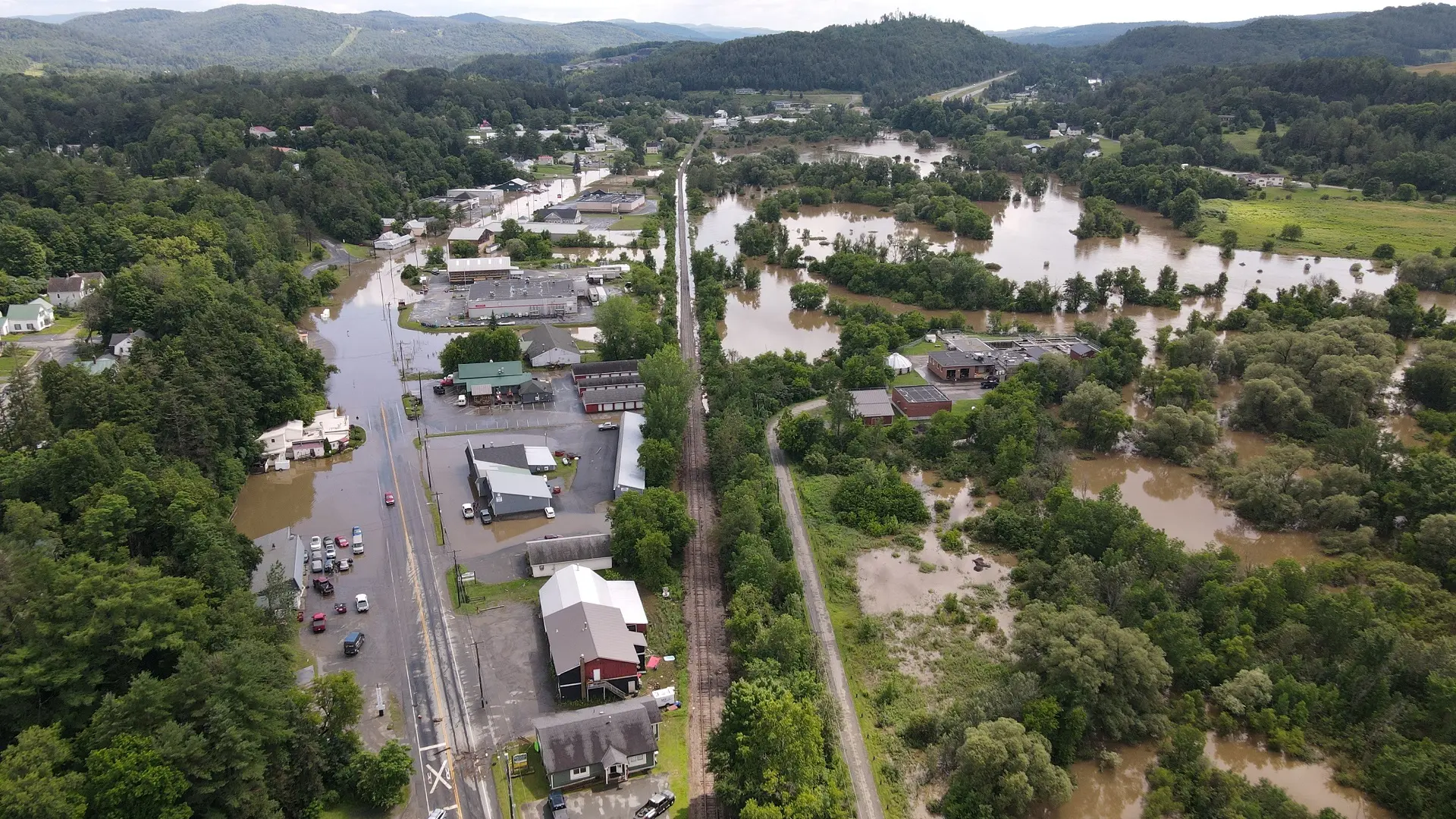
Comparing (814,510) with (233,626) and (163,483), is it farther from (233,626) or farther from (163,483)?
(163,483)

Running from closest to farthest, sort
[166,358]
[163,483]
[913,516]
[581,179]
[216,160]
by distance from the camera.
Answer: [163,483] < [913,516] < [166,358] < [216,160] < [581,179]

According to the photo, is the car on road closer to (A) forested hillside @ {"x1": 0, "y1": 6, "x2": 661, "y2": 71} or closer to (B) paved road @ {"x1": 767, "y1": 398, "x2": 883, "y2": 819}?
(B) paved road @ {"x1": 767, "y1": 398, "x2": 883, "y2": 819}

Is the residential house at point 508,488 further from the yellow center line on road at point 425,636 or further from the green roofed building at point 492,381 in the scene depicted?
the green roofed building at point 492,381

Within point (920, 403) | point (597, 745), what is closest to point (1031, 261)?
point (920, 403)

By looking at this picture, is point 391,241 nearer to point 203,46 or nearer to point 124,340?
point 124,340


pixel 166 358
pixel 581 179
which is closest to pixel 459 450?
pixel 166 358

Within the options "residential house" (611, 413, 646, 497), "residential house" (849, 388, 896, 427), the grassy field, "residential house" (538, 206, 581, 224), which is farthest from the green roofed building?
the grassy field
